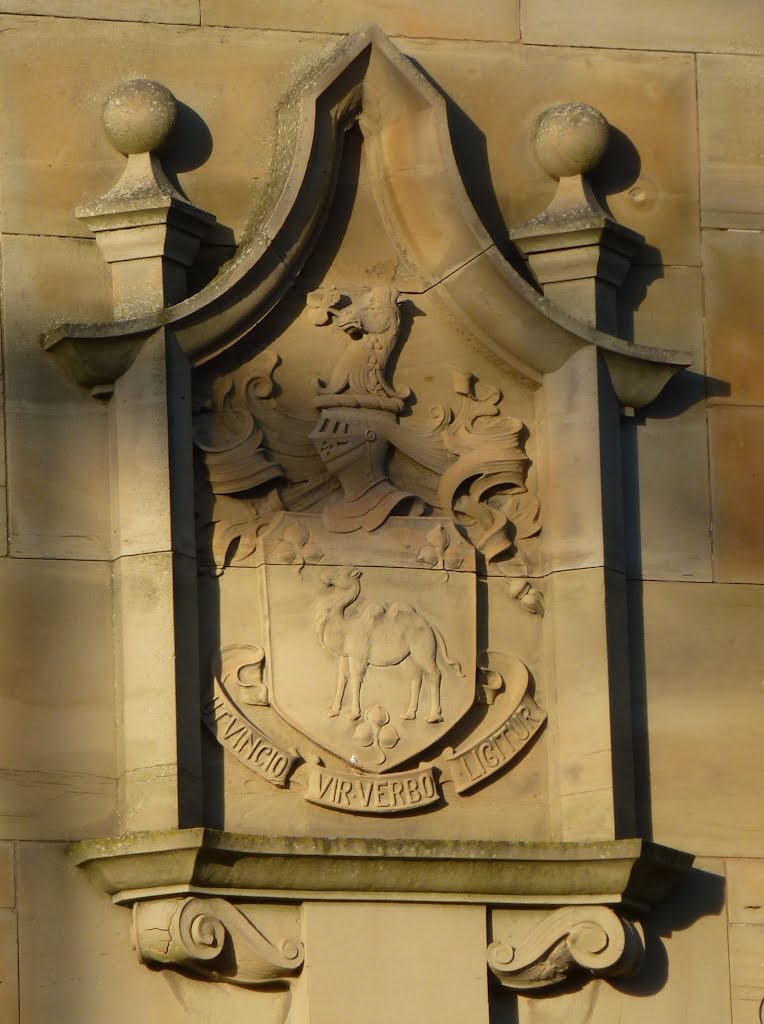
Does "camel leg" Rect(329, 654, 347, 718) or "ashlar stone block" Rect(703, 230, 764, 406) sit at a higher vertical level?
"ashlar stone block" Rect(703, 230, 764, 406)

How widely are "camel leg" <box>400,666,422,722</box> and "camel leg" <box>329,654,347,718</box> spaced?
21 cm

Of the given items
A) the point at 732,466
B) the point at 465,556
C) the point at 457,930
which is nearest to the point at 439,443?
the point at 465,556

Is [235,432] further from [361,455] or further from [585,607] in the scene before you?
[585,607]

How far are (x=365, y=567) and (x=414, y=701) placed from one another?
47cm

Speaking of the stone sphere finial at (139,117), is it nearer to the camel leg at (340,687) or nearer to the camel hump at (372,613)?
the camel hump at (372,613)

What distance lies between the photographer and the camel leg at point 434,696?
933 centimetres

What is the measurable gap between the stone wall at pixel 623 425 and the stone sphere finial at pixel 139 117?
0.35ft

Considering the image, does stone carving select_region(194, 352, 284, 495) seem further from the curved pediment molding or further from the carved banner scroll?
the carved banner scroll

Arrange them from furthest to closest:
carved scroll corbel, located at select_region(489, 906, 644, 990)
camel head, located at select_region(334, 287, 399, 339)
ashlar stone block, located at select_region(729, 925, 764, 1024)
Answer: camel head, located at select_region(334, 287, 399, 339) < ashlar stone block, located at select_region(729, 925, 764, 1024) < carved scroll corbel, located at select_region(489, 906, 644, 990)

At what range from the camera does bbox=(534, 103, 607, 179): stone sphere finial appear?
9820 mm

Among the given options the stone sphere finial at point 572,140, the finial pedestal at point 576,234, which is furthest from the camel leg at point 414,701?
the stone sphere finial at point 572,140

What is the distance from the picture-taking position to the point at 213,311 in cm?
943

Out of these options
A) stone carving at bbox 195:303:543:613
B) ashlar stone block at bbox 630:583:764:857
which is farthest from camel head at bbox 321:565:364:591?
ashlar stone block at bbox 630:583:764:857

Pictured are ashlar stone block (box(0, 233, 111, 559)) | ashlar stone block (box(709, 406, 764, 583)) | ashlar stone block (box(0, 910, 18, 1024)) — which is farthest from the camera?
ashlar stone block (box(709, 406, 764, 583))
